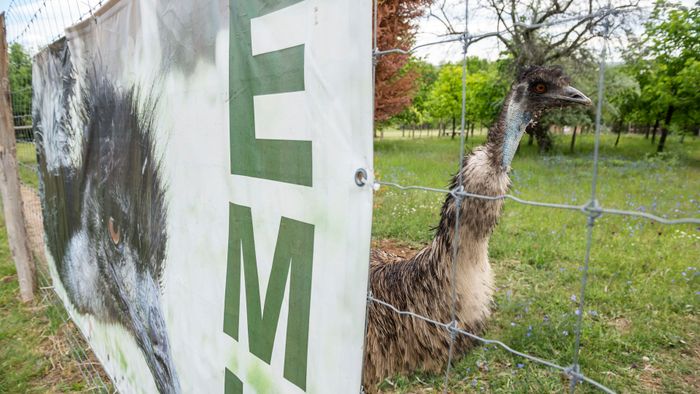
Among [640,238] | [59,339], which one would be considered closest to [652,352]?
[640,238]

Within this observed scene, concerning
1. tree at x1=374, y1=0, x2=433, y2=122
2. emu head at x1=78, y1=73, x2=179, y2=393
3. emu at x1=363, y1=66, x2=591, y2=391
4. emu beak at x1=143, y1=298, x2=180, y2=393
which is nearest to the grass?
emu head at x1=78, y1=73, x2=179, y2=393

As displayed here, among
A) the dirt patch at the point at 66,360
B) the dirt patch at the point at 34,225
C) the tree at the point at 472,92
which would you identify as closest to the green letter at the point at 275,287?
the dirt patch at the point at 66,360

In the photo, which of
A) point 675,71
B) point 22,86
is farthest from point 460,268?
point 675,71

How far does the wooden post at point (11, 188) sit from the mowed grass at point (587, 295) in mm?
3348

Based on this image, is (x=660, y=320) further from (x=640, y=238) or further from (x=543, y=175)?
(x=543, y=175)

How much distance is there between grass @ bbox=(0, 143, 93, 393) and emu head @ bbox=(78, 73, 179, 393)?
0.81 metres

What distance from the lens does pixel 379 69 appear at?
8.02 m

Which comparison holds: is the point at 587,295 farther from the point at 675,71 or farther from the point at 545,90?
the point at 675,71

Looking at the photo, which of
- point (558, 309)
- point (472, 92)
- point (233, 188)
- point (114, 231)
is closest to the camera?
point (233, 188)

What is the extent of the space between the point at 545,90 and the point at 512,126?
0.19 m

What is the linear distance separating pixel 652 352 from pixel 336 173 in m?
2.54

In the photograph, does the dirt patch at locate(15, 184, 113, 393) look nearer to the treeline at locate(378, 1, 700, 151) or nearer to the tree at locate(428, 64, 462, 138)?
the treeline at locate(378, 1, 700, 151)

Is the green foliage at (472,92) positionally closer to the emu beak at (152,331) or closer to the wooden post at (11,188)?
the wooden post at (11,188)

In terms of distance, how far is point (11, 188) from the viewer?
156 inches
